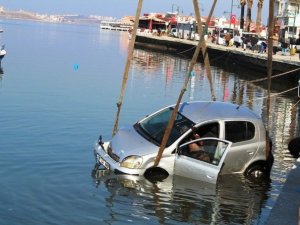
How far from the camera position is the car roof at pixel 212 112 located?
1153cm

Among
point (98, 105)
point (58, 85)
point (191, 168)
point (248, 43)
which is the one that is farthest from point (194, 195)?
point (248, 43)

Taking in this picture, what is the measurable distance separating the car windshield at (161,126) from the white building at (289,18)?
61877mm

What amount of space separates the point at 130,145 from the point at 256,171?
2749 mm

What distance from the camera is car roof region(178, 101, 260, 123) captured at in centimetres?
1153

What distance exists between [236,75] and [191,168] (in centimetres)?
3454

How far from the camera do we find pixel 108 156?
11234 mm

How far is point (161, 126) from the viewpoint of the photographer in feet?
38.7

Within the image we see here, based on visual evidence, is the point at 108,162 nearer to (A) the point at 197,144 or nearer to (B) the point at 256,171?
(A) the point at 197,144

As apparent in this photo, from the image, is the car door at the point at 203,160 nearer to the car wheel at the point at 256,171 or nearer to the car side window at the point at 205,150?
the car side window at the point at 205,150

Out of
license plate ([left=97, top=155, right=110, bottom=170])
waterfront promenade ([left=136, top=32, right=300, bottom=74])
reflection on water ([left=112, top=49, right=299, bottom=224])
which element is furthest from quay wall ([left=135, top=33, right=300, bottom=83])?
license plate ([left=97, top=155, right=110, bottom=170])

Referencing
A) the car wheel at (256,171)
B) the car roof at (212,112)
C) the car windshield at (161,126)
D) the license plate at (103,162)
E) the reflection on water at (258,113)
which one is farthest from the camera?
the car wheel at (256,171)

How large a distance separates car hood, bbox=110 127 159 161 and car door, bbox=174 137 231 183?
20.5 inches

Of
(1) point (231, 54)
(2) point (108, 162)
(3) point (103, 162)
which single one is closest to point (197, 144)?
(2) point (108, 162)

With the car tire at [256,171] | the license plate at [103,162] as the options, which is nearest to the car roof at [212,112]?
the car tire at [256,171]
